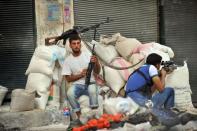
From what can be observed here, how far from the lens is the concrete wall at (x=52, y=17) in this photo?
31.6 feet

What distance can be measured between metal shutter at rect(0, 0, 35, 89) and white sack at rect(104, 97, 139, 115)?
8.18 ft

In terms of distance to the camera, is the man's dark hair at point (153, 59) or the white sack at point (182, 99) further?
the white sack at point (182, 99)

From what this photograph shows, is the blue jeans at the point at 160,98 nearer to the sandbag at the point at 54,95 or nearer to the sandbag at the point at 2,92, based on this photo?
the sandbag at the point at 54,95

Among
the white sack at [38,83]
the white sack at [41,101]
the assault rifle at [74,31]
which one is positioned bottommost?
the white sack at [41,101]

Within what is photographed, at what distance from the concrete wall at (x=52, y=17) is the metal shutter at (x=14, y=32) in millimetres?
150

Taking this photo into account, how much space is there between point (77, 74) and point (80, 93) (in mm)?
322

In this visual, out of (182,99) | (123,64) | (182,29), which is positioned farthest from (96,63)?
(182,29)

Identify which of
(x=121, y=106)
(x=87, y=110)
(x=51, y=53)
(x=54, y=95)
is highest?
(x=51, y=53)

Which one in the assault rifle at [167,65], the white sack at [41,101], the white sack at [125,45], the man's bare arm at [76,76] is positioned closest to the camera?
the man's bare arm at [76,76]

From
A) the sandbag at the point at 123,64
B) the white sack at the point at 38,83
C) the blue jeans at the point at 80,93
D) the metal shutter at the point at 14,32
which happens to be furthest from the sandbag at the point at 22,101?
the sandbag at the point at 123,64

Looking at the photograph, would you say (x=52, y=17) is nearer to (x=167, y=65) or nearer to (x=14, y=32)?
(x=14, y=32)

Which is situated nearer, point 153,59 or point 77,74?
point 153,59

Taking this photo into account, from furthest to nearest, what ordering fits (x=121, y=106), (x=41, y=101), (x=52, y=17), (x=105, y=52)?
(x=52, y=17) → (x=105, y=52) → (x=41, y=101) → (x=121, y=106)

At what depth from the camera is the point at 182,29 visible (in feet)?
33.6
